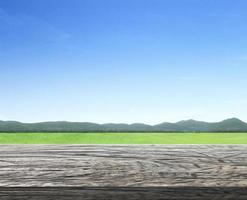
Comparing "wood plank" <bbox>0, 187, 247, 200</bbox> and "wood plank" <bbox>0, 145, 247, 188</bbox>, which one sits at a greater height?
"wood plank" <bbox>0, 145, 247, 188</bbox>

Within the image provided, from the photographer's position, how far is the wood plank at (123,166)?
4.28 ft

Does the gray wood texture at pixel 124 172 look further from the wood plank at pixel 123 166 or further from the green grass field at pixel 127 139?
the green grass field at pixel 127 139

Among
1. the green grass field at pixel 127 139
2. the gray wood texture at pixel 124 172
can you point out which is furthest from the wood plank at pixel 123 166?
the green grass field at pixel 127 139

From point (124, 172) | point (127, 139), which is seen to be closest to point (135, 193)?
point (124, 172)

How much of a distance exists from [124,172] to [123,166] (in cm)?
5

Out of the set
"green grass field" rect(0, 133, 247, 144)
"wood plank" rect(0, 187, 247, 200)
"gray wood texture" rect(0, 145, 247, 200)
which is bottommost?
"wood plank" rect(0, 187, 247, 200)

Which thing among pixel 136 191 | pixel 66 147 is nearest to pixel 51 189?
pixel 136 191

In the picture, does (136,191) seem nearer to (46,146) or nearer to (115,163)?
(115,163)

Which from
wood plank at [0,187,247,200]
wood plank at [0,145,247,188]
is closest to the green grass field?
wood plank at [0,145,247,188]

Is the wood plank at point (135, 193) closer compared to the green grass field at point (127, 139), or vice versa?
the wood plank at point (135, 193)

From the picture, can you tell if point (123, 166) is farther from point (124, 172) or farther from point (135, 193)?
point (135, 193)

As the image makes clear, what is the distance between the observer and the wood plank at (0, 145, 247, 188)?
1.30 meters

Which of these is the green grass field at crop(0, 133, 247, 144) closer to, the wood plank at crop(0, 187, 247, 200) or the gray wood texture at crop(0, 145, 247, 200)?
the gray wood texture at crop(0, 145, 247, 200)

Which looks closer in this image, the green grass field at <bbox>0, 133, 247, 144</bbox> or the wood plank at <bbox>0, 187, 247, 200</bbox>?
the wood plank at <bbox>0, 187, 247, 200</bbox>
